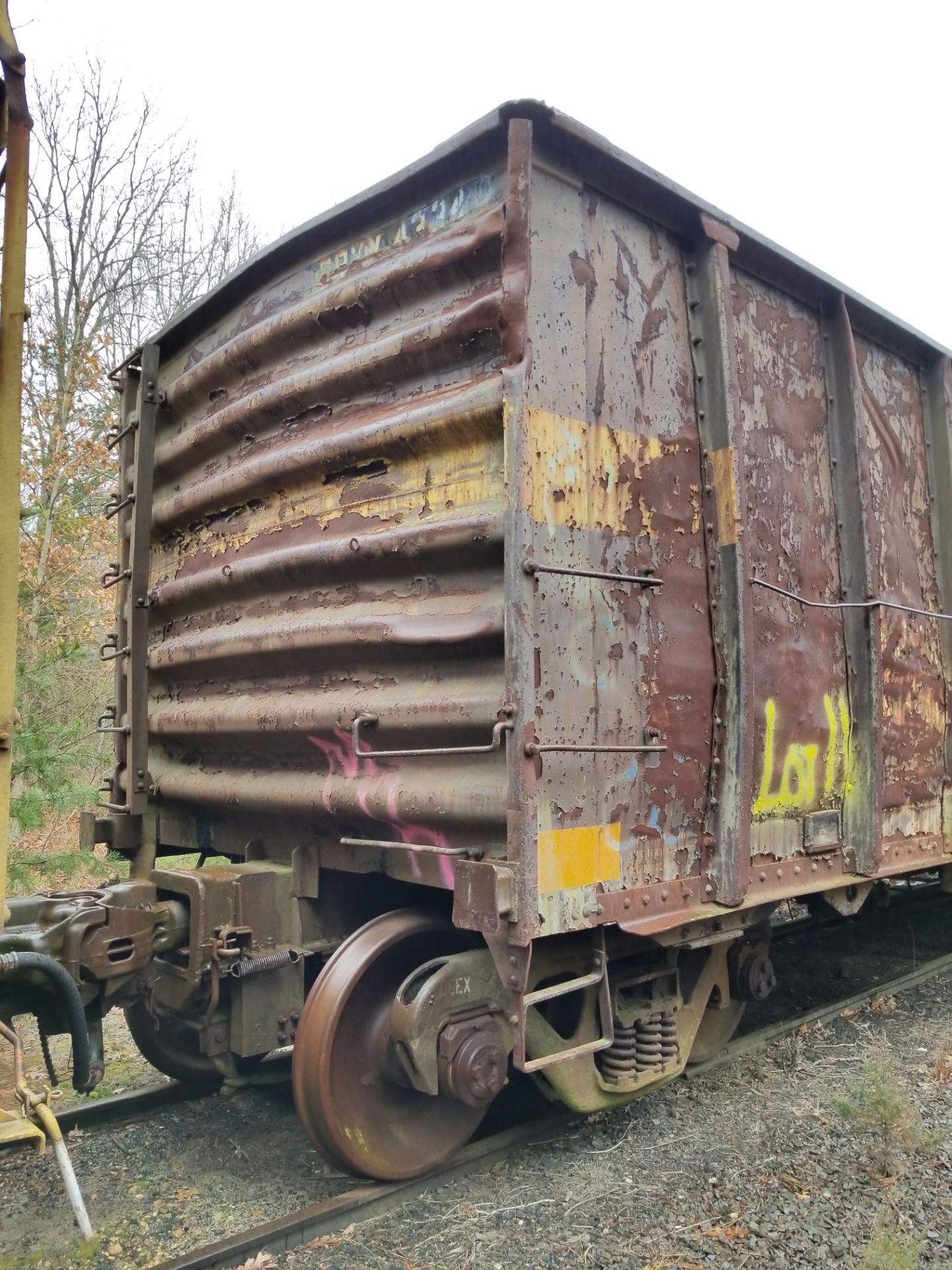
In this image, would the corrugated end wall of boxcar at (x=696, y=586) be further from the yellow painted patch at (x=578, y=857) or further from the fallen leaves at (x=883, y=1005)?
the fallen leaves at (x=883, y=1005)

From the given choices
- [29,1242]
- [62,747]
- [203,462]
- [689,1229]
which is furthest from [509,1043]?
[62,747]

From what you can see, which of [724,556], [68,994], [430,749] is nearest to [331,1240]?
[68,994]

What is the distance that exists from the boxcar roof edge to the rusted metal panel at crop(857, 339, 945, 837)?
0.35 m

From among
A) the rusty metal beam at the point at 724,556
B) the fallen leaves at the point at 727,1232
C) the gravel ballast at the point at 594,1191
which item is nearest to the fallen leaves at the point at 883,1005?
the gravel ballast at the point at 594,1191

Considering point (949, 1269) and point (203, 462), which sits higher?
point (203, 462)

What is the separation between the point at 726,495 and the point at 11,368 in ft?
8.31

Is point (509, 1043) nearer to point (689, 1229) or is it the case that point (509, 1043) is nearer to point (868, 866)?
point (689, 1229)

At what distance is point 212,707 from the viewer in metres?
4.21

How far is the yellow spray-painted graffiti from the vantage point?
3.94 meters

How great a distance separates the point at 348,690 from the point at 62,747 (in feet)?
21.1

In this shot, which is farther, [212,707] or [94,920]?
[212,707]

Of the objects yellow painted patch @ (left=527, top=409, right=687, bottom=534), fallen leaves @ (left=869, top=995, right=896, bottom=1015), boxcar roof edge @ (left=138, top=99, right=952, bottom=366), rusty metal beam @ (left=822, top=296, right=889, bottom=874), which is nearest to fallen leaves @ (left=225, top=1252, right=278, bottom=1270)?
yellow painted patch @ (left=527, top=409, right=687, bottom=534)

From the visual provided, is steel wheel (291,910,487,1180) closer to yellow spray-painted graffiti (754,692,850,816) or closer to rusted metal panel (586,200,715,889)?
rusted metal panel (586,200,715,889)

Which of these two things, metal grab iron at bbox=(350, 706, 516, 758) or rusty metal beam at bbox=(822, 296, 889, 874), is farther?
rusty metal beam at bbox=(822, 296, 889, 874)
